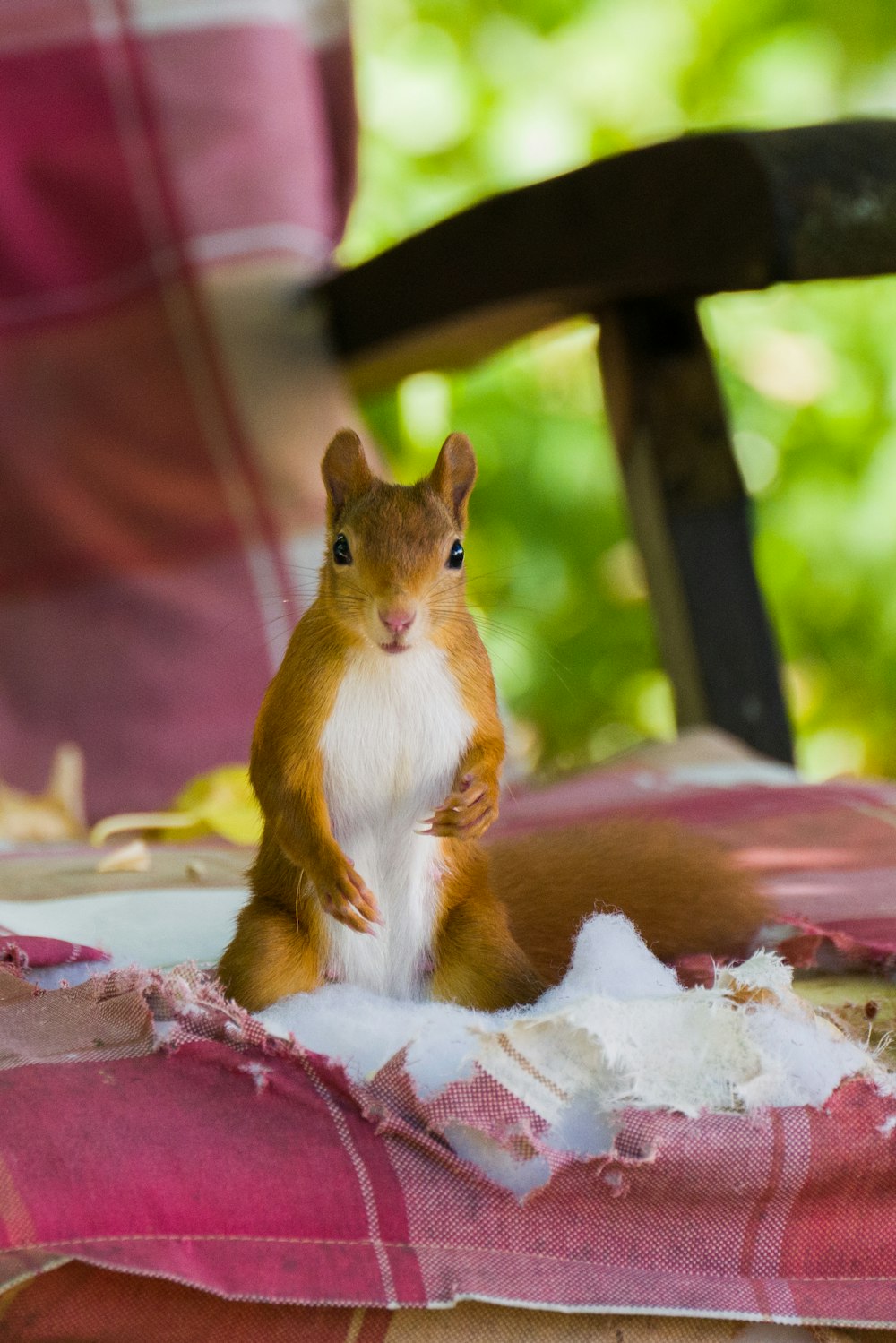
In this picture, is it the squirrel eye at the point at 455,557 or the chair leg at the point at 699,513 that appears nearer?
the squirrel eye at the point at 455,557

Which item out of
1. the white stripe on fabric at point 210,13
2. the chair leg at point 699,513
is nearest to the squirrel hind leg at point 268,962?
the chair leg at point 699,513

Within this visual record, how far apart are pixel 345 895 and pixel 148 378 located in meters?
1.25

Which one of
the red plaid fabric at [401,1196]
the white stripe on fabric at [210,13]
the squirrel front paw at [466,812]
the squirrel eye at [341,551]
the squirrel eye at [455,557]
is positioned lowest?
the red plaid fabric at [401,1196]

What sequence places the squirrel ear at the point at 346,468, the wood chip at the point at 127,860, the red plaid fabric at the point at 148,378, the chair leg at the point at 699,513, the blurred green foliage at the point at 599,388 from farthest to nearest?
Answer: 1. the blurred green foliage at the point at 599,388
2. the red plaid fabric at the point at 148,378
3. the chair leg at the point at 699,513
4. the wood chip at the point at 127,860
5. the squirrel ear at the point at 346,468

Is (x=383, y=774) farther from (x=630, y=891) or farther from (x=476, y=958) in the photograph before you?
(x=630, y=891)

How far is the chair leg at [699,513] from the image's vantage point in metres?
1.52

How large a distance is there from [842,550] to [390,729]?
1.97 meters

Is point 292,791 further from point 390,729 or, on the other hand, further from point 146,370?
point 146,370

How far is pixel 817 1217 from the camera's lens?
63 centimetres

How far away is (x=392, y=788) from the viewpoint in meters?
0.68

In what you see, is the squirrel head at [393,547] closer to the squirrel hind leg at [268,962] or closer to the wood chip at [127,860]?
the squirrel hind leg at [268,962]

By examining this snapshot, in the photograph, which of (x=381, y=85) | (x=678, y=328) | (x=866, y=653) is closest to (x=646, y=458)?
(x=678, y=328)

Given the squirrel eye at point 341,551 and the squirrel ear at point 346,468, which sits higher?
the squirrel ear at point 346,468

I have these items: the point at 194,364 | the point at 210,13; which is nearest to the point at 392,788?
the point at 194,364
